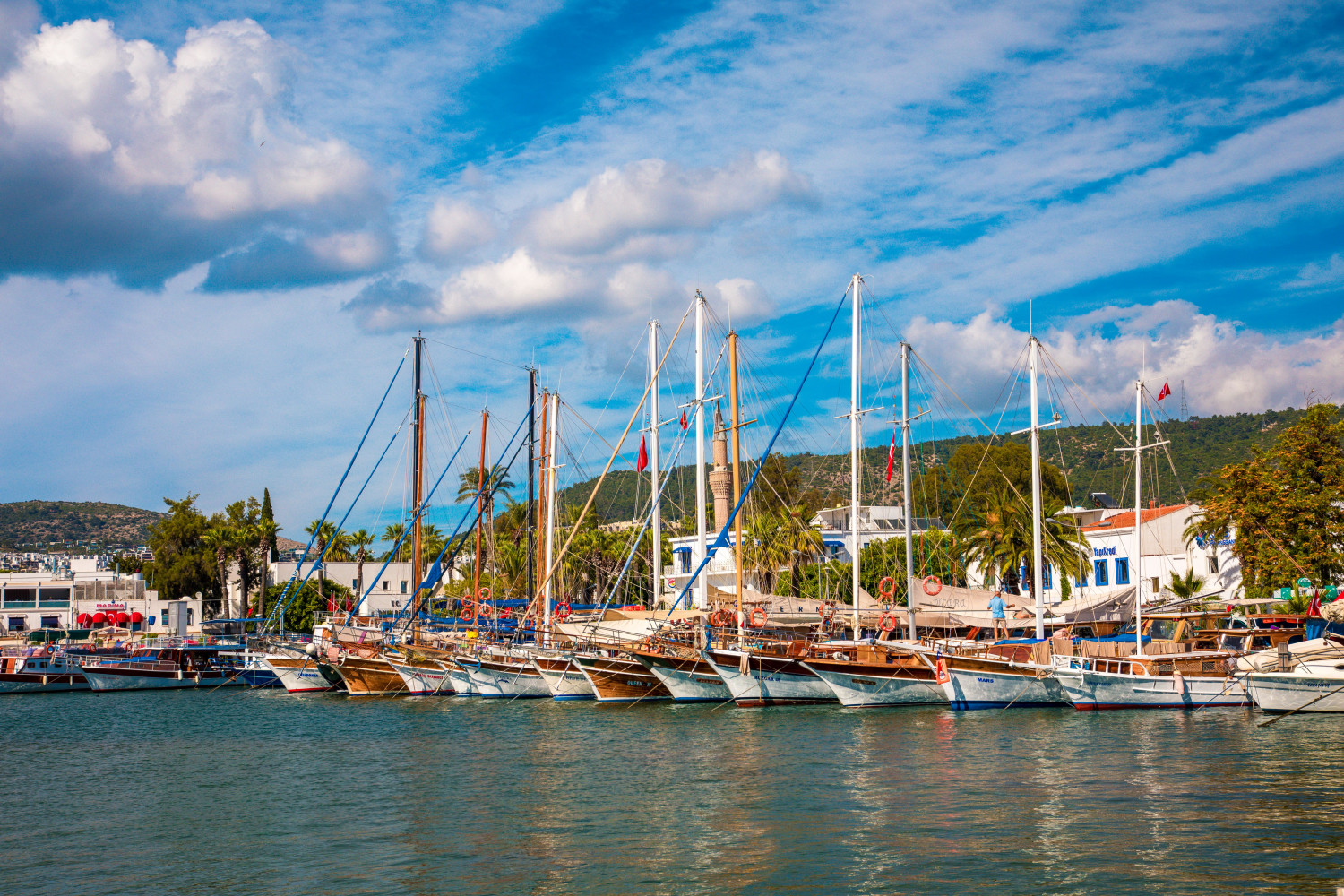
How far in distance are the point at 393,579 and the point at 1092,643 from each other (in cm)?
10334

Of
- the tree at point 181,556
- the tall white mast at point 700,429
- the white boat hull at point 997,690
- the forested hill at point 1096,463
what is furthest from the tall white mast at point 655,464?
the tree at point 181,556

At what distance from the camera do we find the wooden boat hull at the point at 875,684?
4456 cm

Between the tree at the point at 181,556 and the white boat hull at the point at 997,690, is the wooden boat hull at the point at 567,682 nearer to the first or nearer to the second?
the white boat hull at the point at 997,690

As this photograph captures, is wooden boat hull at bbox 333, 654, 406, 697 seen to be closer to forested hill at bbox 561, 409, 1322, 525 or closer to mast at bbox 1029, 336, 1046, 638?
mast at bbox 1029, 336, 1046, 638

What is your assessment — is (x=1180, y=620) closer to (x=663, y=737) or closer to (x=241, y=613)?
(x=663, y=737)

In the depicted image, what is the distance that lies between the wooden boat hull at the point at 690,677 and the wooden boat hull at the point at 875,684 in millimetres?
4933

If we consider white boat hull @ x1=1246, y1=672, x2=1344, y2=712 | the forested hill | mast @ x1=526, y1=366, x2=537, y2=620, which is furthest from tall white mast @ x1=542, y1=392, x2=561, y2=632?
the forested hill

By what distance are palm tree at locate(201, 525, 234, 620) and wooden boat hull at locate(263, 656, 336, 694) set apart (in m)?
51.0

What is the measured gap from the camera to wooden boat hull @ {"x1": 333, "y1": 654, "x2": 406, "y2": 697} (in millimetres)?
60906

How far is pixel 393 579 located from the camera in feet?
444

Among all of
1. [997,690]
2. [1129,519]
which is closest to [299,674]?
[997,690]

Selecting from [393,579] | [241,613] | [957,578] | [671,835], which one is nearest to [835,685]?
[671,835]

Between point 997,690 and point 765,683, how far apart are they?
9360 mm

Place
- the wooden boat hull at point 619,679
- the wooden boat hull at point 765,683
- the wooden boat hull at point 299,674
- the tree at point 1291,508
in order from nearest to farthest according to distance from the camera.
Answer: the wooden boat hull at point 765,683, the wooden boat hull at point 619,679, the tree at point 1291,508, the wooden boat hull at point 299,674
